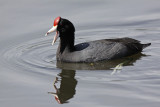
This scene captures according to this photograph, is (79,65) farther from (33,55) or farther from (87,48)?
(33,55)

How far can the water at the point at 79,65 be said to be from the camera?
707cm

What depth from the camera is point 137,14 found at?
11.1m

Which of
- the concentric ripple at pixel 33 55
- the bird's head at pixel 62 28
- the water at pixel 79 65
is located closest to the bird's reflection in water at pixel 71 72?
the water at pixel 79 65

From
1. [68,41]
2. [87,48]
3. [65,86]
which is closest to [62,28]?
[68,41]

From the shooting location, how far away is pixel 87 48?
887 cm

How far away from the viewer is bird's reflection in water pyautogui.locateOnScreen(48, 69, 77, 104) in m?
7.22

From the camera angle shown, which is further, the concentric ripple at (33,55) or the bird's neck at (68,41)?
the bird's neck at (68,41)

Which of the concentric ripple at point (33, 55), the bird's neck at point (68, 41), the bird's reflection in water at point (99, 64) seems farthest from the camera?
the bird's neck at point (68, 41)

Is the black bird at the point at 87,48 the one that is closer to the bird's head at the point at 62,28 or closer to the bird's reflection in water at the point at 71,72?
the bird's head at the point at 62,28

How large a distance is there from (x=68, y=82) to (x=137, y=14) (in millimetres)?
3993

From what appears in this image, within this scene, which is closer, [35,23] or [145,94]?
[145,94]

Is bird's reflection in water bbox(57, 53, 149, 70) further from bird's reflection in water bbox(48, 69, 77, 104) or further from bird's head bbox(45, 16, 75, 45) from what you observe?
bird's head bbox(45, 16, 75, 45)

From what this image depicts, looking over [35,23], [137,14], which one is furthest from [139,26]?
[35,23]

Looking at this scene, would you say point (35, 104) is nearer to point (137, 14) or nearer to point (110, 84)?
point (110, 84)
